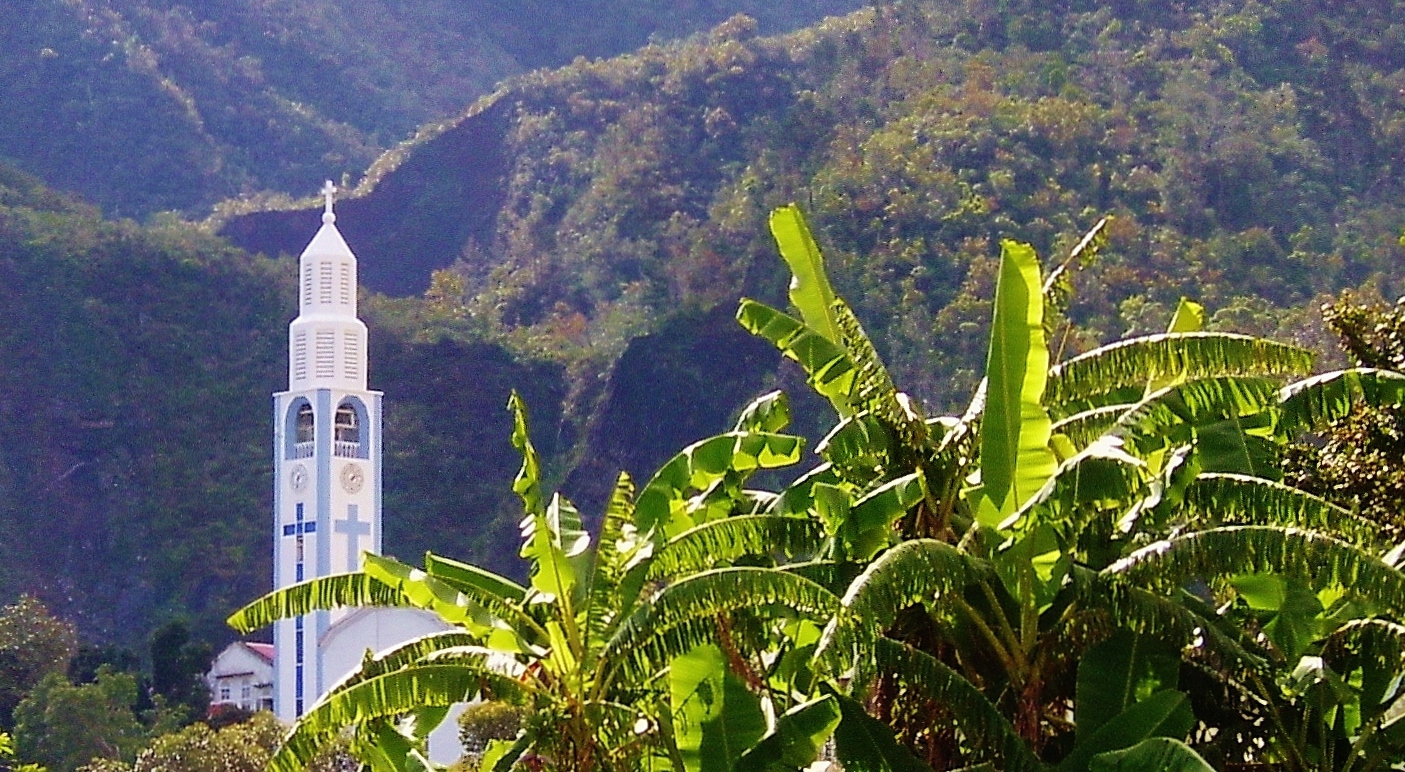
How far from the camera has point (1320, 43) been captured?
62094mm

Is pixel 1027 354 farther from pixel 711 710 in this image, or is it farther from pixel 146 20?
pixel 146 20

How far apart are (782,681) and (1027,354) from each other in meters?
2.44

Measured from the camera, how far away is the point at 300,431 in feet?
175

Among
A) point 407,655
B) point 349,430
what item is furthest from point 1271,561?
point 349,430

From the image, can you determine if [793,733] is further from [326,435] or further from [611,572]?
[326,435]

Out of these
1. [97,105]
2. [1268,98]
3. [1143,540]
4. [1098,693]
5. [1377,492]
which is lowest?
[1098,693]

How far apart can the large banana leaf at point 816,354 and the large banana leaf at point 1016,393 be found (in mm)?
796

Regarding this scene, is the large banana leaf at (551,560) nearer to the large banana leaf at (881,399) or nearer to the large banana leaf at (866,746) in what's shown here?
the large banana leaf at (866,746)

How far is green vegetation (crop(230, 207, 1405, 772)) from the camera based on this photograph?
36.1ft

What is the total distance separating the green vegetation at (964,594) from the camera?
36.1 ft

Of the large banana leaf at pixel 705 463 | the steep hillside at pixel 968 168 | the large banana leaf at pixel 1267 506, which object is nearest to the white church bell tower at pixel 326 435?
the steep hillside at pixel 968 168

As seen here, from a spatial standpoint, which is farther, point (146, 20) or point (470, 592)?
point (146, 20)

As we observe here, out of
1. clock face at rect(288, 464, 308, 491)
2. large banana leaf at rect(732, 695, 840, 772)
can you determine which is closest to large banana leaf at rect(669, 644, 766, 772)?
large banana leaf at rect(732, 695, 840, 772)

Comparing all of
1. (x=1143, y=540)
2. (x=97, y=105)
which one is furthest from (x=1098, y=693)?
(x=97, y=105)
